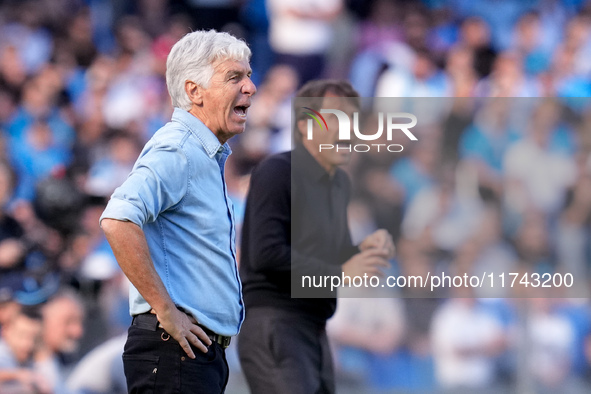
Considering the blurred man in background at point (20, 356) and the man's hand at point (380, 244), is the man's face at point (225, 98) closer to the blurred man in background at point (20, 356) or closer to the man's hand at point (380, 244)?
the man's hand at point (380, 244)

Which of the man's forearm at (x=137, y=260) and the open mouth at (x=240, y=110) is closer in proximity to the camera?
the man's forearm at (x=137, y=260)

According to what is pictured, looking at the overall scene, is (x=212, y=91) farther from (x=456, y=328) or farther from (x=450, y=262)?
(x=456, y=328)

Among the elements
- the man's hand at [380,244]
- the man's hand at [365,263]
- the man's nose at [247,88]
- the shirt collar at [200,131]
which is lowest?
the man's hand at [365,263]

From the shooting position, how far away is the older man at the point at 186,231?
106 inches

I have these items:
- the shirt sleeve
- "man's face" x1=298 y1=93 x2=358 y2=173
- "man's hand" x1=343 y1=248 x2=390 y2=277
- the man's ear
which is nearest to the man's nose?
the man's ear

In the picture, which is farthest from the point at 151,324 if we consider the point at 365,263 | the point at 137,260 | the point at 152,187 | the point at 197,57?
the point at 365,263

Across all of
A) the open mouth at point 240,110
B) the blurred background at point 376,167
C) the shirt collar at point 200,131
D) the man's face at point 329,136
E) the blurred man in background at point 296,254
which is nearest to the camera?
the shirt collar at point 200,131

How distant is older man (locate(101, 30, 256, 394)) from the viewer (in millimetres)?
2686

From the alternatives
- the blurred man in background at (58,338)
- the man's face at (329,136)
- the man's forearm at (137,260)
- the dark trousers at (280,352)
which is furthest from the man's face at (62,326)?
the man's forearm at (137,260)

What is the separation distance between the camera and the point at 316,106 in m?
4.03

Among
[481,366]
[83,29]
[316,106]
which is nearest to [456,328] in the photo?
[481,366]

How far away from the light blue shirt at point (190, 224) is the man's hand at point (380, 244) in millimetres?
1095

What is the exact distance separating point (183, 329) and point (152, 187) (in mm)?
456

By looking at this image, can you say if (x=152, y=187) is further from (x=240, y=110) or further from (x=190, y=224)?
(x=240, y=110)
